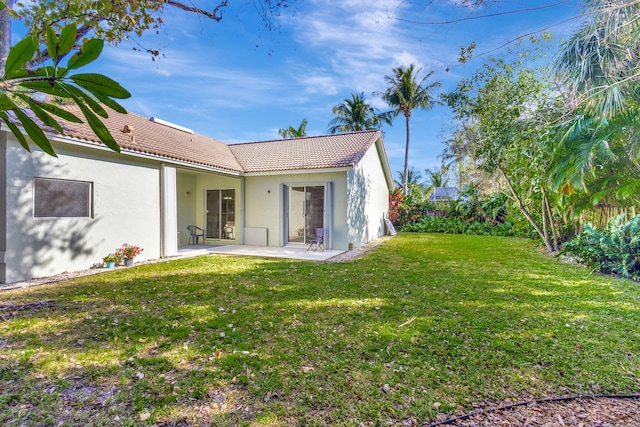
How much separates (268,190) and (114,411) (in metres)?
11.0

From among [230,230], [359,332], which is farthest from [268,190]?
[359,332]

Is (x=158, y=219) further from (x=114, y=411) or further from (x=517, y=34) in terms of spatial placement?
(x=517, y=34)

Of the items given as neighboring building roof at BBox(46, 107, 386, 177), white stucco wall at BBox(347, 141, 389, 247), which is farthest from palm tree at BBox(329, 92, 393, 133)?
neighboring building roof at BBox(46, 107, 386, 177)

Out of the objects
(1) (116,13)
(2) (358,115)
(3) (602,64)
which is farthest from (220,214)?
(2) (358,115)

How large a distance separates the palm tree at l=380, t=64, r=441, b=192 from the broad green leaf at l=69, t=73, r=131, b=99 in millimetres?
27194

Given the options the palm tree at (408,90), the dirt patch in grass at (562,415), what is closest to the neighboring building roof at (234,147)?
the dirt patch in grass at (562,415)

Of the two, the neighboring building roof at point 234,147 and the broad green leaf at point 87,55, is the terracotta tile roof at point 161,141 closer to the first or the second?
the neighboring building roof at point 234,147

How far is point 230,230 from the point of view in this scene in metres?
14.3

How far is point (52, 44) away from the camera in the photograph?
3.75 feet

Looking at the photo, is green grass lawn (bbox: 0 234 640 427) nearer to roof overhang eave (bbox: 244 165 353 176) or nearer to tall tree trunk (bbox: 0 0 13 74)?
tall tree trunk (bbox: 0 0 13 74)

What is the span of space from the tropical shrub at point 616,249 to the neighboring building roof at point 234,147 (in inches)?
296

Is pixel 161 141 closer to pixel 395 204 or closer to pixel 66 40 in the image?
pixel 66 40

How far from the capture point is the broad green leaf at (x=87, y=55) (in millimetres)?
1117

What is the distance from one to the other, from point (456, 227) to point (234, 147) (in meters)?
14.2
